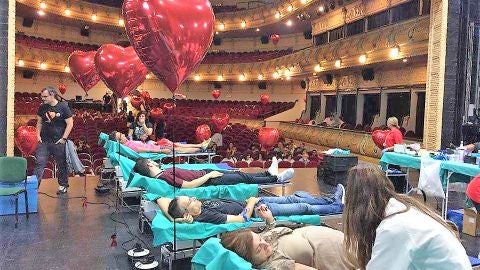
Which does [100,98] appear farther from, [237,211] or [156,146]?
[237,211]

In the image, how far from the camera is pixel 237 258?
228 cm

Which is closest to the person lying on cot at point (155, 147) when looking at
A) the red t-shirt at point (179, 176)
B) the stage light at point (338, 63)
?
the red t-shirt at point (179, 176)

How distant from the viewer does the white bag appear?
189 inches

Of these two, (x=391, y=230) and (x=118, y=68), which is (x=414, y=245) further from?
(x=118, y=68)

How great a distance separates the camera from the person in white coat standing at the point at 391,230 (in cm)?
138

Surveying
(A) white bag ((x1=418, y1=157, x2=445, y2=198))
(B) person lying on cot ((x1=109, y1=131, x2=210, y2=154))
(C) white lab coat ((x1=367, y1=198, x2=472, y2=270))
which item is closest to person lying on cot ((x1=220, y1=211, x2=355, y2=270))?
(C) white lab coat ((x1=367, y1=198, x2=472, y2=270))

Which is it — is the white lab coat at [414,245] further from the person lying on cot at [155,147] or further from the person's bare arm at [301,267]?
the person lying on cot at [155,147]

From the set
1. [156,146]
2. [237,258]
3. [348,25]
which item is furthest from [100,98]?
[237,258]

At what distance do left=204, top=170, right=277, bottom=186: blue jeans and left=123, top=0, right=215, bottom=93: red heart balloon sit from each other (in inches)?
79.8

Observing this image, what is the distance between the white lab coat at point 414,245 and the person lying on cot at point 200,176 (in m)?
3.20

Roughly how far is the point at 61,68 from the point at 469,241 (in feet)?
60.6

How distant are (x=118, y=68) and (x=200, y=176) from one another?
66.2 inches

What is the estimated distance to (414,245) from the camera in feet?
4.53

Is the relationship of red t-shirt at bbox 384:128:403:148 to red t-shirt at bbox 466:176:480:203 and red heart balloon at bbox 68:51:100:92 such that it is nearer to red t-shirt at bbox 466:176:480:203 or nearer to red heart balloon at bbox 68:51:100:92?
red t-shirt at bbox 466:176:480:203
